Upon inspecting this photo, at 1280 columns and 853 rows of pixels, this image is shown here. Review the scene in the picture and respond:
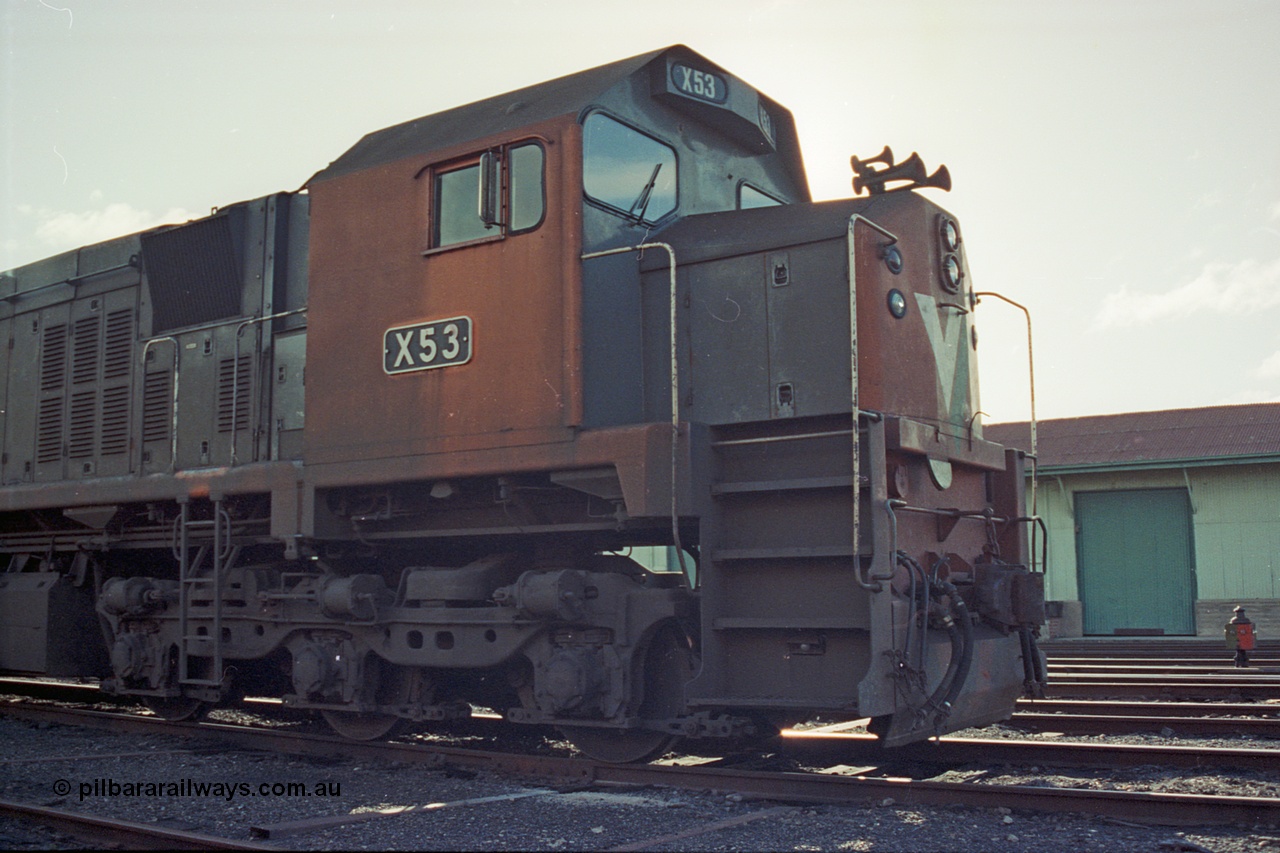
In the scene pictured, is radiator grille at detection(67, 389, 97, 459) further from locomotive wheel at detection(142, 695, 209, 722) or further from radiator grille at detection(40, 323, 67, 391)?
locomotive wheel at detection(142, 695, 209, 722)

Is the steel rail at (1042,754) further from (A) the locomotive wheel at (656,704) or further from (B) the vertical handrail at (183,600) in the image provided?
(B) the vertical handrail at (183,600)

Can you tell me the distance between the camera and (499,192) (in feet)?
21.0

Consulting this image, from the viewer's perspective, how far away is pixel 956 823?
5094 millimetres

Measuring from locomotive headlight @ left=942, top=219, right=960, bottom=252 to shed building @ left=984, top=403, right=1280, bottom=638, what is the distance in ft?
50.9

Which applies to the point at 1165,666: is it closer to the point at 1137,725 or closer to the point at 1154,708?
the point at 1154,708

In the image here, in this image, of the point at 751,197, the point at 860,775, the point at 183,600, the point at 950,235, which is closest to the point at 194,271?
the point at 183,600

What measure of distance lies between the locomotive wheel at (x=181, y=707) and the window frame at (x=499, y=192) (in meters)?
4.04

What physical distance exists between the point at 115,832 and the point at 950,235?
5421mm

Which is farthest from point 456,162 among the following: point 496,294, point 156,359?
point 156,359

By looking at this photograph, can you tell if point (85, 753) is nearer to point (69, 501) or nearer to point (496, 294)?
point (69, 501)

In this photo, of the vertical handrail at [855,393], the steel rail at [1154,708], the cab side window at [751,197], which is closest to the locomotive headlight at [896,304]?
the vertical handrail at [855,393]

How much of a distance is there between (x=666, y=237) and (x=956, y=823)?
3.61 metres

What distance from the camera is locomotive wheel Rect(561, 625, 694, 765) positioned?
6328mm

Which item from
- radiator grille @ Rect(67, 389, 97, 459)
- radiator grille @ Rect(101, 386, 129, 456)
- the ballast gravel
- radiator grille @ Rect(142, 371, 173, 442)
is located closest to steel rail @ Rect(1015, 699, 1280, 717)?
the ballast gravel
